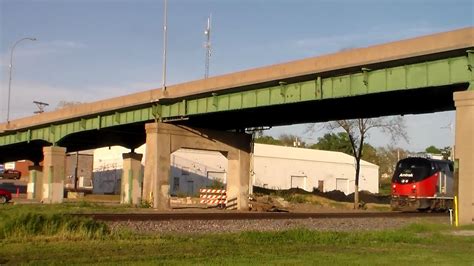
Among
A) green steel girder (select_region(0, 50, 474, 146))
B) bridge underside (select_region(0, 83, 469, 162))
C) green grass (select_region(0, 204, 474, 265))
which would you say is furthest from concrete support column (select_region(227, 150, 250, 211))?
green grass (select_region(0, 204, 474, 265))

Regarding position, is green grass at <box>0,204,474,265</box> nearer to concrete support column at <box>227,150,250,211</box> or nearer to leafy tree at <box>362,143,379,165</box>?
concrete support column at <box>227,150,250,211</box>

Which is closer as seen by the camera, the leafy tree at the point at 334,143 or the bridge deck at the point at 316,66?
the bridge deck at the point at 316,66

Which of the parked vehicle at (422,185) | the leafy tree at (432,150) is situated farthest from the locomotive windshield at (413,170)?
the leafy tree at (432,150)

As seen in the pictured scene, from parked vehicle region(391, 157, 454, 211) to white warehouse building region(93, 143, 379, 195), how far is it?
139ft

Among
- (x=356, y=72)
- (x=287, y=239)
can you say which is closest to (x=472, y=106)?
(x=356, y=72)

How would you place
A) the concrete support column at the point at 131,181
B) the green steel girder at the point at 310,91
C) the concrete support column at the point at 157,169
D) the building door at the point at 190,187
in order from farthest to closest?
1. the building door at the point at 190,187
2. the concrete support column at the point at 131,181
3. the concrete support column at the point at 157,169
4. the green steel girder at the point at 310,91

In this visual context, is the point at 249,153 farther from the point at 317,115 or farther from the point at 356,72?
the point at 356,72

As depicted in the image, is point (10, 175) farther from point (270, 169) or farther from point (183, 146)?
point (183, 146)

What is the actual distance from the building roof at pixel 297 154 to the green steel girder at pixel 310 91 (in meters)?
43.3

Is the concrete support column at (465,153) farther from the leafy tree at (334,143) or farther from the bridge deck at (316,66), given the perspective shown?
Answer: the leafy tree at (334,143)

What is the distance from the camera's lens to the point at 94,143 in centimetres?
6962

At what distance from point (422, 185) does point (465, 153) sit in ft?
56.5

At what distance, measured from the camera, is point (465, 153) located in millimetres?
28094

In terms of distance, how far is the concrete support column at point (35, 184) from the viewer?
74.6 m
